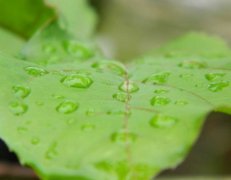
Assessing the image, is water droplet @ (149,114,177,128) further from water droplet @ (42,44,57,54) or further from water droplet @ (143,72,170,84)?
water droplet @ (42,44,57,54)

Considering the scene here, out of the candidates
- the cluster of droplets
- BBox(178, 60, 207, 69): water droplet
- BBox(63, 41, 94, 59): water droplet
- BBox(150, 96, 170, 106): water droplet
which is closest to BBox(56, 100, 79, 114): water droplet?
BBox(150, 96, 170, 106): water droplet

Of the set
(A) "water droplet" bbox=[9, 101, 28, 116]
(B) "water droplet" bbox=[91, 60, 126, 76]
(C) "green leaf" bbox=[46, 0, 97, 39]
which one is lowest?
(A) "water droplet" bbox=[9, 101, 28, 116]

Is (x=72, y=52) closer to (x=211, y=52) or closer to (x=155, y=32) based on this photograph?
(x=211, y=52)

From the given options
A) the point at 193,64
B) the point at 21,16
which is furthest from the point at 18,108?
the point at 21,16

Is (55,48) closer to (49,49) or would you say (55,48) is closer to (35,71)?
(49,49)

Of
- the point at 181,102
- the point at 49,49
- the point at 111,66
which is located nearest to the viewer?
the point at 181,102

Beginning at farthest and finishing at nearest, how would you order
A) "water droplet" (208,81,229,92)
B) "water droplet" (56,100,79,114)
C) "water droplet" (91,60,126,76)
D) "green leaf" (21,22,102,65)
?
"green leaf" (21,22,102,65), "water droplet" (91,60,126,76), "water droplet" (208,81,229,92), "water droplet" (56,100,79,114)

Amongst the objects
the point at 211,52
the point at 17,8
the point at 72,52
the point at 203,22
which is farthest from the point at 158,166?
the point at 203,22

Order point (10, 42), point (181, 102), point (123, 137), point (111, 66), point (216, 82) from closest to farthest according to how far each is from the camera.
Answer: point (123, 137)
point (181, 102)
point (216, 82)
point (111, 66)
point (10, 42)
